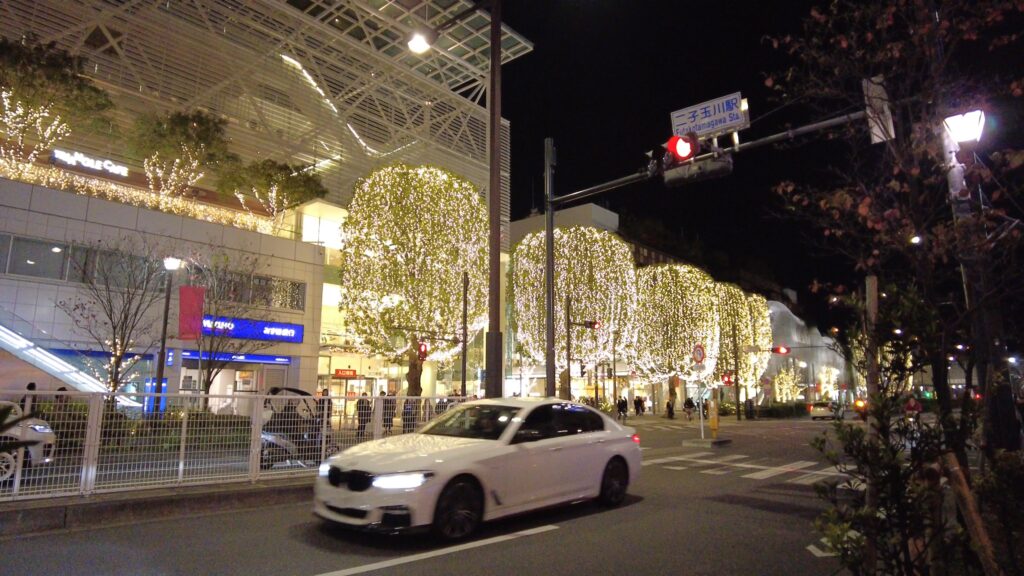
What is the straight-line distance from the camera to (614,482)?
8844 millimetres

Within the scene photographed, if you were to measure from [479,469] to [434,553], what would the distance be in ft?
3.46

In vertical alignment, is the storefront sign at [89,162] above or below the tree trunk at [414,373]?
above

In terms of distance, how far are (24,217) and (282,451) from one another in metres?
19.7

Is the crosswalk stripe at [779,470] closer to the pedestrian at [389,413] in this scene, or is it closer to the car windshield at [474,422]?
the car windshield at [474,422]

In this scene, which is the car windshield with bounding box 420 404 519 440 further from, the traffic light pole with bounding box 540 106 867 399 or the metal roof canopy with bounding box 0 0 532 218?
the metal roof canopy with bounding box 0 0 532 218

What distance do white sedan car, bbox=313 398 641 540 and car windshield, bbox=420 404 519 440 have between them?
2cm

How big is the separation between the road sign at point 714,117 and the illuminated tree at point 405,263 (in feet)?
60.0

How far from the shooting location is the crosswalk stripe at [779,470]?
1266 cm

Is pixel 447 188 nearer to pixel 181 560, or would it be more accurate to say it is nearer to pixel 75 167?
pixel 75 167

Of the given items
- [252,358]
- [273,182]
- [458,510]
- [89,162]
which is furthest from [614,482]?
[89,162]

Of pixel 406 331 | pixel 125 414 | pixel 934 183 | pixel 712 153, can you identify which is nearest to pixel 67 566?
pixel 125 414

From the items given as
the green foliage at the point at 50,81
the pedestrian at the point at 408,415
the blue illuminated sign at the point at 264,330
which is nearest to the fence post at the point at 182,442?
the pedestrian at the point at 408,415

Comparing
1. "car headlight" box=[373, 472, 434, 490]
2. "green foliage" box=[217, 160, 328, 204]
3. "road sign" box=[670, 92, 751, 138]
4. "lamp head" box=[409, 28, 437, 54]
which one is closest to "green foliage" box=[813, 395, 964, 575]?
"car headlight" box=[373, 472, 434, 490]

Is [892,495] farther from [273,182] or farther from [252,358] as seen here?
[273,182]
